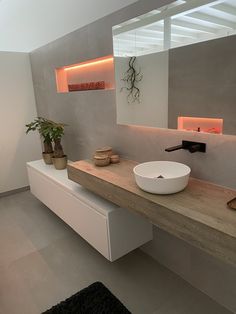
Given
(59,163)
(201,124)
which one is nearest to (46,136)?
(59,163)

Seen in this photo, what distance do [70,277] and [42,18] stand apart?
11.0ft

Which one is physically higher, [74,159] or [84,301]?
[74,159]

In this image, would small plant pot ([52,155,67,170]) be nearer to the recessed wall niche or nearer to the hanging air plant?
the recessed wall niche

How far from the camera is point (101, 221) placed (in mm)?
1877

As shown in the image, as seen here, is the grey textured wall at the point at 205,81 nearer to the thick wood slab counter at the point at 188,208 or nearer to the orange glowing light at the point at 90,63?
the thick wood slab counter at the point at 188,208

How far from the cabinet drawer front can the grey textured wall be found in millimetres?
988

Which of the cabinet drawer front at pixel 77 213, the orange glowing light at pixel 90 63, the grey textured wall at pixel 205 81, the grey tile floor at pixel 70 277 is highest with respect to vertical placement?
the orange glowing light at pixel 90 63

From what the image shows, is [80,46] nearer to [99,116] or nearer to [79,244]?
[99,116]

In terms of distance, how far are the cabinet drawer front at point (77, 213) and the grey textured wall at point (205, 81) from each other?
0.99 metres

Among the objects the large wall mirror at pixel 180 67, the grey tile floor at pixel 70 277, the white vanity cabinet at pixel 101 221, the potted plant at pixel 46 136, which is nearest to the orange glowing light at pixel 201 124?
the large wall mirror at pixel 180 67

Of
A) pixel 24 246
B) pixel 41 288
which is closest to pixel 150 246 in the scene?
pixel 41 288

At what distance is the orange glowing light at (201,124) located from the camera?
4.98 ft

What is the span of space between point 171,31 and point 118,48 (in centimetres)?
55

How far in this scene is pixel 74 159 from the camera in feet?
10.5
